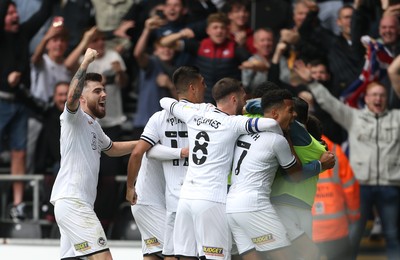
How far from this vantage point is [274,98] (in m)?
11.4

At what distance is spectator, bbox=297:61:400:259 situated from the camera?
1470 centimetres

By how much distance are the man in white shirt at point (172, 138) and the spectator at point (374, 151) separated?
10.4 ft

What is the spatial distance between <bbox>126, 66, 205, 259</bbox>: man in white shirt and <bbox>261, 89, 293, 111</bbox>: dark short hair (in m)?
0.96

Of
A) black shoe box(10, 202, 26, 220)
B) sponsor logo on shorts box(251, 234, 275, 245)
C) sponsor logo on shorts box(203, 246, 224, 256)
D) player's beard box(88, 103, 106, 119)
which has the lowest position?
black shoe box(10, 202, 26, 220)

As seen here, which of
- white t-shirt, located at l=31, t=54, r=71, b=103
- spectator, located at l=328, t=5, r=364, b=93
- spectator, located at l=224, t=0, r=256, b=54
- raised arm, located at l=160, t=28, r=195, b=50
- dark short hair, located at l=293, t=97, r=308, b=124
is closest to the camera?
dark short hair, located at l=293, t=97, r=308, b=124

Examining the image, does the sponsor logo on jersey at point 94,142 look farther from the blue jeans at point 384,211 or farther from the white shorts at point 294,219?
the blue jeans at point 384,211

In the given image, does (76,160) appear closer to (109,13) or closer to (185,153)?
(185,153)

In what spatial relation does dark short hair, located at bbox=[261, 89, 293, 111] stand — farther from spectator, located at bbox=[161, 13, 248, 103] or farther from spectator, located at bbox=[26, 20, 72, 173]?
spectator, located at bbox=[26, 20, 72, 173]

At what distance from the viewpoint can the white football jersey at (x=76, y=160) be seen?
1169 cm

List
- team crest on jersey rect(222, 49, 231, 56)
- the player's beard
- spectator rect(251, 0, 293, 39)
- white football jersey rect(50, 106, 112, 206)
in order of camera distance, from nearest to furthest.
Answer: white football jersey rect(50, 106, 112, 206) → the player's beard → team crest on jersey rect(222, 49, 231, 56) → spectator rect(251, 0, 293, 39)

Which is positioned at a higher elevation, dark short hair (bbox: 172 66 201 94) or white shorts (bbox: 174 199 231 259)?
dark short hair (bbox: 172 66 201 94)

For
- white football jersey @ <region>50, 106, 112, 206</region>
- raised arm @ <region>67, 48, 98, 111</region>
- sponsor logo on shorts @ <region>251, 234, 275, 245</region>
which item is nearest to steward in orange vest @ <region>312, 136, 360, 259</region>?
sponsor logo on shorts @ <region>251, 234, 275, 245</region>

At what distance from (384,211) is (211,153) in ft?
12.8

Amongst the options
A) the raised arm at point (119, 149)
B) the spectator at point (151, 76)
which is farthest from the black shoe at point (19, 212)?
the raised arm at point (119, 149)
